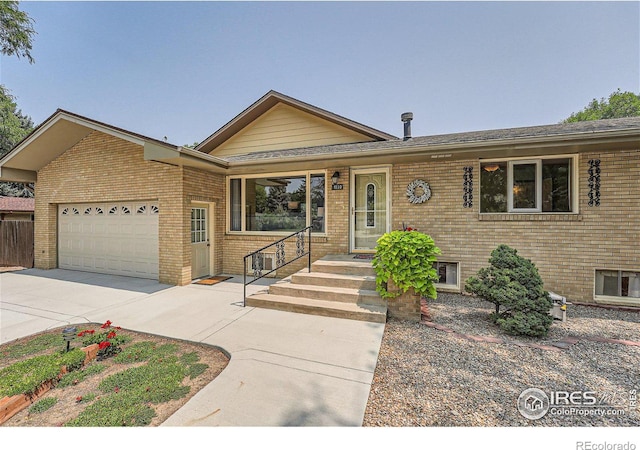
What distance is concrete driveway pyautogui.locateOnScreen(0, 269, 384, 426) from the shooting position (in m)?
2.30

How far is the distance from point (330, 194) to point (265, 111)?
174 inches

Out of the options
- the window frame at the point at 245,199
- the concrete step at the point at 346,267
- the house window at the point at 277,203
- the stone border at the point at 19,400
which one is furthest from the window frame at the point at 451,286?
the stone border at the point at 19,400

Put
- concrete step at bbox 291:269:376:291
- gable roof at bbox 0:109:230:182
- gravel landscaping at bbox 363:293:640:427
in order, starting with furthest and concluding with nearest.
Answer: gable roof at bbox 0:109:230:182 → concrete step at bbox 291:269:376:291 → gravel landscaping at bbox 363:293:640:427

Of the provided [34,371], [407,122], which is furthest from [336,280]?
[407,122]

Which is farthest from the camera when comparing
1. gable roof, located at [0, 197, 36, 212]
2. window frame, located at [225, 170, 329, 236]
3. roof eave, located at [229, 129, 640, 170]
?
gable roof, located at [0, 197, 36, 212]

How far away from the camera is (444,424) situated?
2.18 metres

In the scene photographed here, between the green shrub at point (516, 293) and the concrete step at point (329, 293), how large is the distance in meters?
1.80

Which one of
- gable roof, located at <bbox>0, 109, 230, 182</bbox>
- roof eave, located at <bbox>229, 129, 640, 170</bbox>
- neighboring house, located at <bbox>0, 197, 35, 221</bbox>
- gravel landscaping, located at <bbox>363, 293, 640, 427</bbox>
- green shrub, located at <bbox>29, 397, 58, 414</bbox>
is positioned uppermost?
gable roof, located at <bbox>0, 109, 230, 182</bbox>

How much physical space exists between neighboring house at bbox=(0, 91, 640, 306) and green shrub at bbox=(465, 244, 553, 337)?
1637mm

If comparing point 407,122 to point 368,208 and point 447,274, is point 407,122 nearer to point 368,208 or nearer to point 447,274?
point 368,208

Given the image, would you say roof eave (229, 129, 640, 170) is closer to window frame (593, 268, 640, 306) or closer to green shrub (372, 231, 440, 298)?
green shrub (372, 231, 440, 298)

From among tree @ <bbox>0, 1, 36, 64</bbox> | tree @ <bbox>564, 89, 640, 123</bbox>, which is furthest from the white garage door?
tree @ <bbox>564, 89, 640, 123</bbox>
